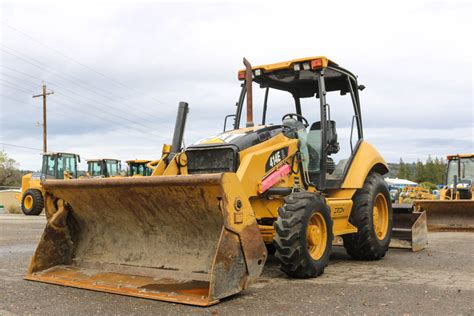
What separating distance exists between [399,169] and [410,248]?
89591 millimetres

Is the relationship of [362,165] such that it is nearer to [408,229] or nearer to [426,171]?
[408,229]

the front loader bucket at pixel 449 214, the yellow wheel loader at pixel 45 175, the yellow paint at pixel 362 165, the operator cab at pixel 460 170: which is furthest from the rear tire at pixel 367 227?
the yellow wheel loader at pixel 45 175

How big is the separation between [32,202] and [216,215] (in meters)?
18.3

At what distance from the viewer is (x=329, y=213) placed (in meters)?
5.91

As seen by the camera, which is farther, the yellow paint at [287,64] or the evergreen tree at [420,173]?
the evergreen tree at [420,173]

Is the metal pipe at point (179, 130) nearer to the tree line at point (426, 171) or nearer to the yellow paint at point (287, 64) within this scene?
the yellow paint at point (287, 64)

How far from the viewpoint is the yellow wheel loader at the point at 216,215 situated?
4699 mm

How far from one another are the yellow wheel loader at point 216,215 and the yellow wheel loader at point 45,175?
16751mm

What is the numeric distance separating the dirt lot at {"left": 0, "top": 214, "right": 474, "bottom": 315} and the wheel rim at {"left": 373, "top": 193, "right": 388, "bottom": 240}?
0.98m

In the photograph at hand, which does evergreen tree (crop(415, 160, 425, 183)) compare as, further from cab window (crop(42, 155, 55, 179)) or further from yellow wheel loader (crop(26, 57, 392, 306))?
yellow wheel loader (crop(26, 57, 392, 306))

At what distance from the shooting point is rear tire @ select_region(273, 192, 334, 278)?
5.22 m

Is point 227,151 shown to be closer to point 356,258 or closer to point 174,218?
point 174,218

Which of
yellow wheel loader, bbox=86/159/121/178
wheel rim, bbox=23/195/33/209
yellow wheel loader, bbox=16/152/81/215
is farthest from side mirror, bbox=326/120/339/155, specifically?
yellow wheel loader, bbox=86/159/121/178

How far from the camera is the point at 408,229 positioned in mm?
8758
